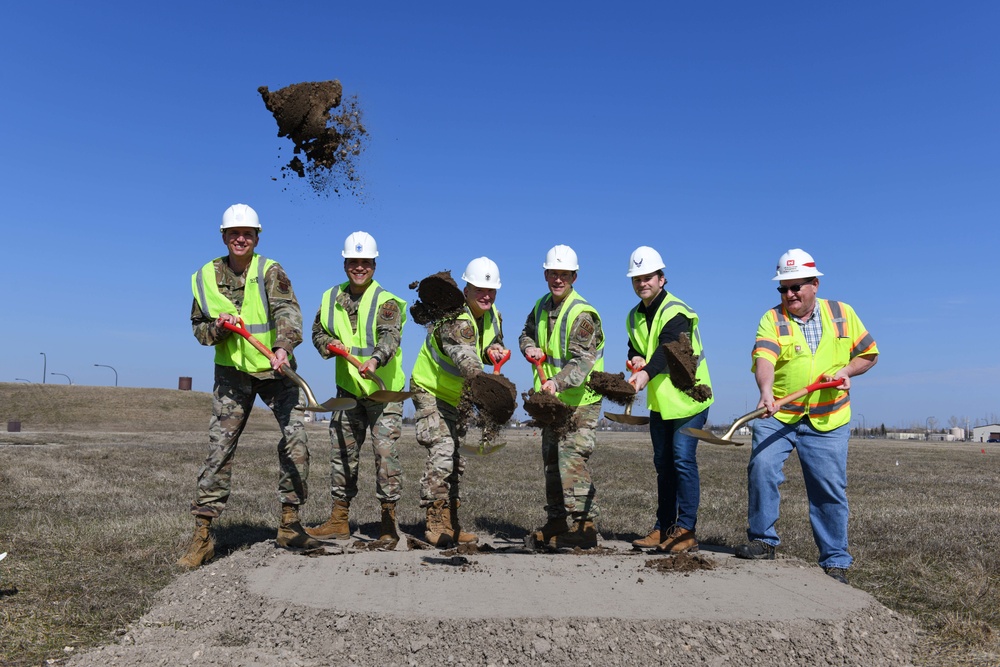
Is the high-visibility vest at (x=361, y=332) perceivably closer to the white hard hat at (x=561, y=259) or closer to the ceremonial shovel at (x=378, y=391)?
the ceremonial shovel at (x=378, y=391)

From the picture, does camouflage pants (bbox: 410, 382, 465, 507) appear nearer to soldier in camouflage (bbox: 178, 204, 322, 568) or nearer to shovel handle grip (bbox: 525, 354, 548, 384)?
shovel handle grip (bbox: 525, 354, 548, 384)

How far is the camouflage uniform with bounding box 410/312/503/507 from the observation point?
22.0 feet

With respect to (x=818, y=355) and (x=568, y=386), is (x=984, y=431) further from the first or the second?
(x=568, y=386)

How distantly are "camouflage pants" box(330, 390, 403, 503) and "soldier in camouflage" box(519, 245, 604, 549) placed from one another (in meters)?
1.23

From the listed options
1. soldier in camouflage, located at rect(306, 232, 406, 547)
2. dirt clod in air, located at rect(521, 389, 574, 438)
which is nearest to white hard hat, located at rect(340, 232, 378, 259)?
soldier in camouflage, located at rect(306, 232, 406, 547)

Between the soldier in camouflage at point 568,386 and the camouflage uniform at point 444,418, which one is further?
the camouflage uniform at point 444,418

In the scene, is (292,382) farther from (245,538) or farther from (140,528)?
(140,528)

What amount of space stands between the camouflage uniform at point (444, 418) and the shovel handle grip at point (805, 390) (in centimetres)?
223

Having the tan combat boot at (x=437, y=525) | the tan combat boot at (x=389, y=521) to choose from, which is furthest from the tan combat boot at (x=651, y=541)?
the tan combat boot at (x=389, y=521)

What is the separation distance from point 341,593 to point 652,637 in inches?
69.7

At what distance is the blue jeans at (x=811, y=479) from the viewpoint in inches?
235

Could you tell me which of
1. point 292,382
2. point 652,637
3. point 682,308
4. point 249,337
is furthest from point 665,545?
point 249,337

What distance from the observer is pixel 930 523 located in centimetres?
859

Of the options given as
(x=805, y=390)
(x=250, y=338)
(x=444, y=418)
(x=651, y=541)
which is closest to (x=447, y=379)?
(x=444, y=418)
